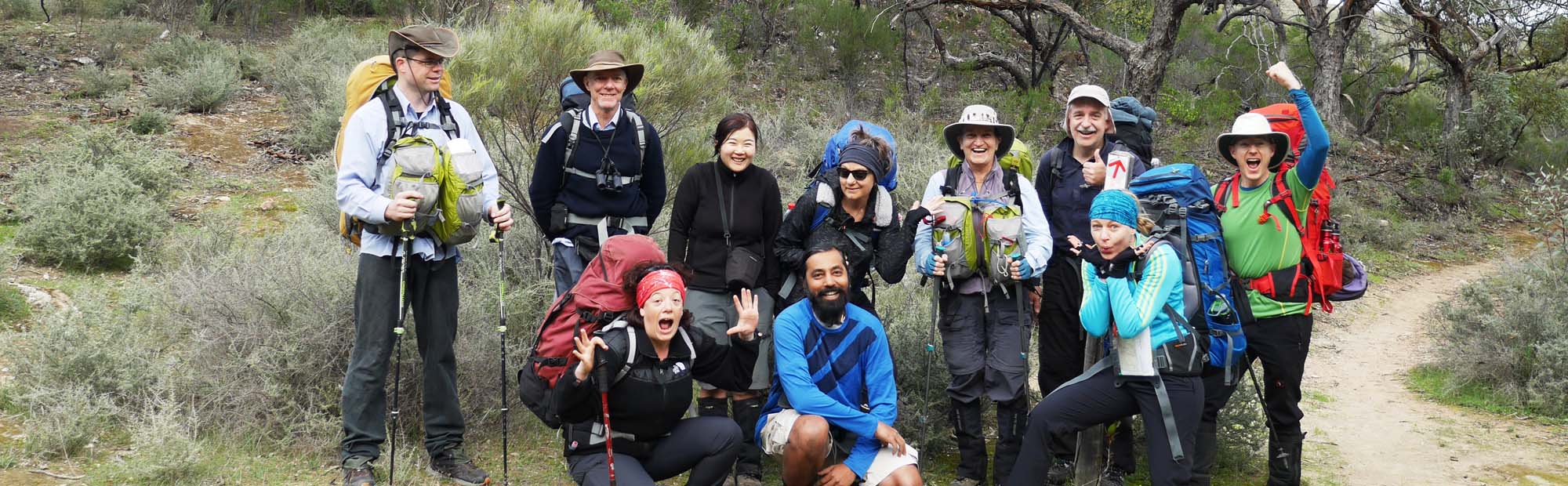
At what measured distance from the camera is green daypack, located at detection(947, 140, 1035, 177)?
501cm

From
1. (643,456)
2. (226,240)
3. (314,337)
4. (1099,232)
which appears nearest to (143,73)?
(226,240)

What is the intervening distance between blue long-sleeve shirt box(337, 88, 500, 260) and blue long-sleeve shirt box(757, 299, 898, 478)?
1.47m

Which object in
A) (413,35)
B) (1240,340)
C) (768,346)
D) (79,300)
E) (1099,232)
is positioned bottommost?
(79,300)

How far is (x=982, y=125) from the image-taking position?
482cm

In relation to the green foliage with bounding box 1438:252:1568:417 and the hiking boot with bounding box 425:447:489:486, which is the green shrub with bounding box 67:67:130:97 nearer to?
the hiking boot with bounding box 425:447:489:486

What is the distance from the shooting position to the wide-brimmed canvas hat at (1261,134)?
178 inches

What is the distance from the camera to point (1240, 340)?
4.43 m

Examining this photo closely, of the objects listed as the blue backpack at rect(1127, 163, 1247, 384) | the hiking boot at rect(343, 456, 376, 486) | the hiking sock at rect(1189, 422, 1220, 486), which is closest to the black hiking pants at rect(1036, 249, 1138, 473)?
the hiking sock at rect(1189, 422, 1220, 486)

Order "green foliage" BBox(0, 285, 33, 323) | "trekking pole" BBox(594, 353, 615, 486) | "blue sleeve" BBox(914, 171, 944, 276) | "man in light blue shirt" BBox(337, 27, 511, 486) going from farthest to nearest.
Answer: "green foliage" BBox(0, 285, 33, 323) → "blue sleeve" BBox(914, 171, 944, 276) → "man in light blue shirt" BBox(337, 27, 511, 486) → "trekking pole" BBox(594, 353, 615, 486)

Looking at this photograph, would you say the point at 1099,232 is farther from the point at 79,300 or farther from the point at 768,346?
the point at 79,300

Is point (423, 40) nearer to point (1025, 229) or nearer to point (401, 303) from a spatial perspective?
point (401, 303)

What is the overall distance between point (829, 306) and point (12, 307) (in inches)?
212

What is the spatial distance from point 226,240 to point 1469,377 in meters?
9.04

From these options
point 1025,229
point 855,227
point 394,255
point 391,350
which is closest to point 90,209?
point 391,350
